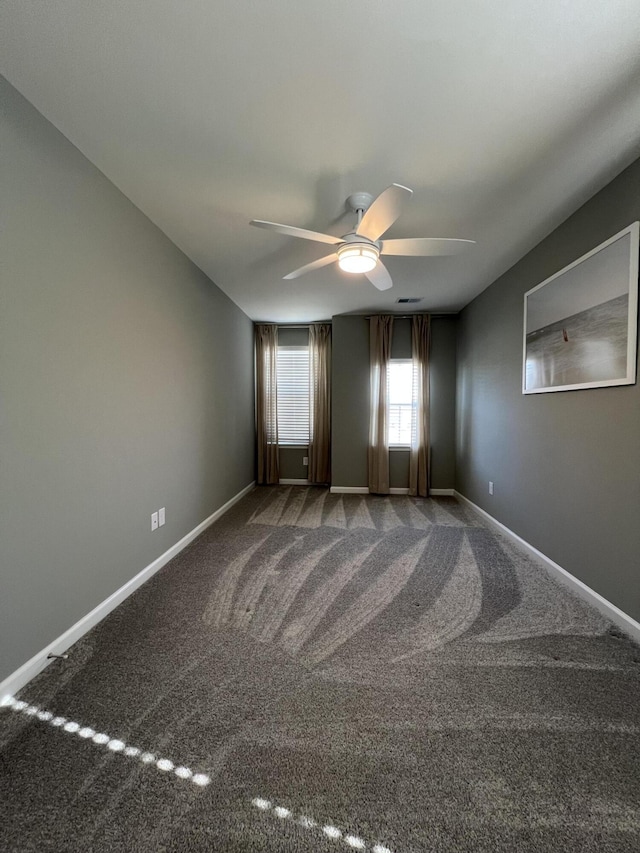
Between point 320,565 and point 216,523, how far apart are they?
1377mm

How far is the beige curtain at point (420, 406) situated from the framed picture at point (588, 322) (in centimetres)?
182

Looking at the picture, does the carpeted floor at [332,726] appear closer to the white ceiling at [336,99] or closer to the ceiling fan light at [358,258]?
the ceiling fan light at [358,258]

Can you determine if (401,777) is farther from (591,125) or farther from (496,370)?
(496,370)

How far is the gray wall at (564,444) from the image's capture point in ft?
5.99

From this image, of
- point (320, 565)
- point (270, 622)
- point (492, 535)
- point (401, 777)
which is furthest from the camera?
point (492, 535)

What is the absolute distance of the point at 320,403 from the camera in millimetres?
5008

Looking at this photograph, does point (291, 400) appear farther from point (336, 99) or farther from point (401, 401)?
point (336, 99)

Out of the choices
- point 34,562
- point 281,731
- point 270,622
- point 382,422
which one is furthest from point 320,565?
point 382,422

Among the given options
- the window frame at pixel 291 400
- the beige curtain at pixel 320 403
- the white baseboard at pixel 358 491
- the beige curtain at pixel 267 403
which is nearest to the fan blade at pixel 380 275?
the beige curtain at pixel 320 403

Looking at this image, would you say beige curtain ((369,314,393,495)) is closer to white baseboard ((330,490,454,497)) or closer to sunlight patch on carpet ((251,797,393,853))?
white baseboard ((330,490,454,497))

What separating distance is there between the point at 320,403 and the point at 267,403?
2.63ft

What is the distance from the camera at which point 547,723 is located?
1.28m

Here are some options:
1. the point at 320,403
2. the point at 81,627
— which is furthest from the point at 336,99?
the point at 320,403

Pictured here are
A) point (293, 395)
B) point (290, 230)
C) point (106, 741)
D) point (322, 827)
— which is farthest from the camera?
point (293, 395)
